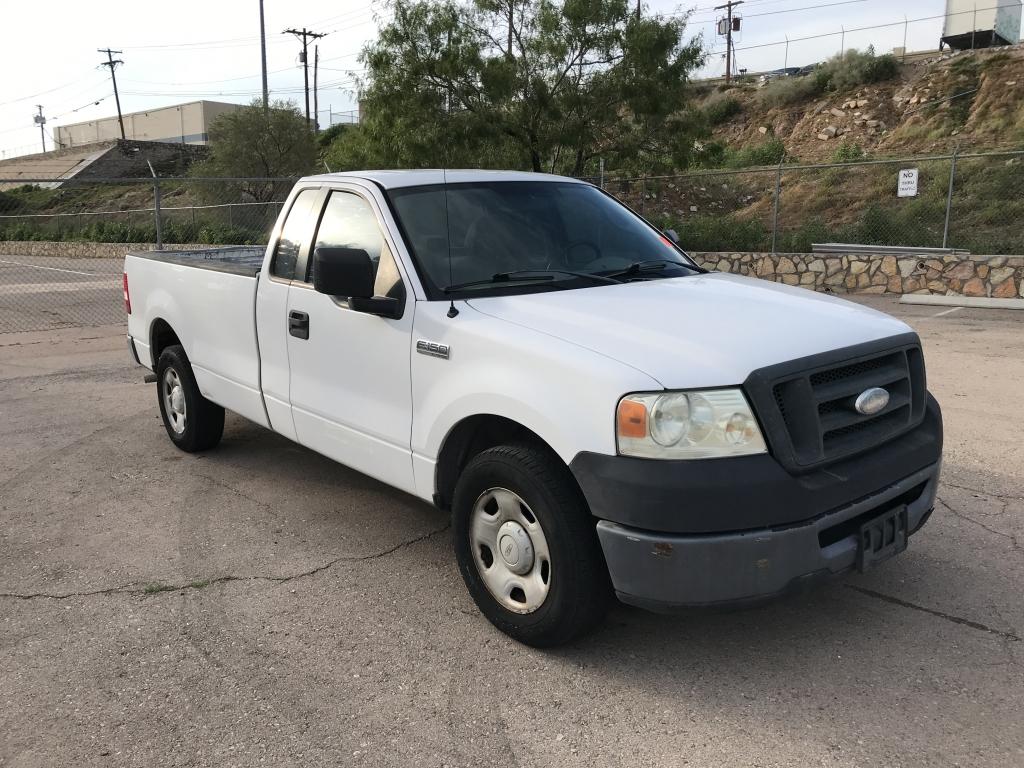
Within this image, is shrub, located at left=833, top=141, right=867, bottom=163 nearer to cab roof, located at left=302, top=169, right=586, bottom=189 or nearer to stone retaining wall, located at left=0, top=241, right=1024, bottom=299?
stone retaining wall, located at left=0, top=241, right=1024, bottom=299

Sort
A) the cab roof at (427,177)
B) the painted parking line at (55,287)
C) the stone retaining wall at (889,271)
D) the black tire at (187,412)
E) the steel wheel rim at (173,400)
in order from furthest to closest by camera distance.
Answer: the painted parking line at (55,287) → the stone retaining wall at (889,271) → the steel wheel rim at (173,400) → the black tire at (187,412) → the cab roof at (427,177)

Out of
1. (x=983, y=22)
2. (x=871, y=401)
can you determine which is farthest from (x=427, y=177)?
(x=983, y=22)

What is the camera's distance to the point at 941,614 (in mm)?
3730

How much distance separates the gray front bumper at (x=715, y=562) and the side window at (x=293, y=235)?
2.54 meters

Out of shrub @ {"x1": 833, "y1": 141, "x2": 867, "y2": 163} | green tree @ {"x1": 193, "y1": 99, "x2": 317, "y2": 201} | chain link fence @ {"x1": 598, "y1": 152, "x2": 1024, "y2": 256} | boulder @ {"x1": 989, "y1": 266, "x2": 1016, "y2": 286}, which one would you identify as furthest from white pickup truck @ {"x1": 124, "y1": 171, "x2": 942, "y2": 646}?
green tree @ {"x1": 193, "y1": 99, "x2": 317, "y2": 201}

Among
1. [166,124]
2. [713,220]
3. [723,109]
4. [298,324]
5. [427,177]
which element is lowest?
[298,324]

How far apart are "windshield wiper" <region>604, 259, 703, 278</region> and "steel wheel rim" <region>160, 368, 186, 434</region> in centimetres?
341

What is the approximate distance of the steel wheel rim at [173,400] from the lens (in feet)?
20.3

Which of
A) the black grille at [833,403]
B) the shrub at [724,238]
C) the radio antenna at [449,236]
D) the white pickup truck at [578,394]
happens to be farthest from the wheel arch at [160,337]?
the shrub at [724,238]

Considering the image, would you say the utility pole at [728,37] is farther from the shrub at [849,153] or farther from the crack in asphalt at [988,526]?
the crack in asphalt at [988,526]

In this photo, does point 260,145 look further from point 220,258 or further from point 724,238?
point 220,258

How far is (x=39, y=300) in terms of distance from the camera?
16906 millimetres

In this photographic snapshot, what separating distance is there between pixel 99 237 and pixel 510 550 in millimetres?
33632

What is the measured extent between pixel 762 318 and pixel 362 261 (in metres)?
1.67
